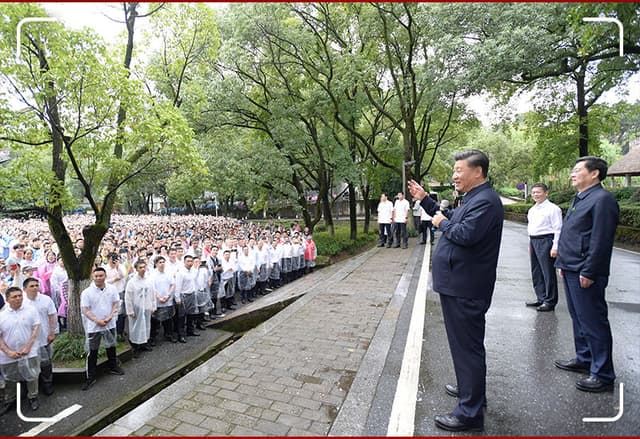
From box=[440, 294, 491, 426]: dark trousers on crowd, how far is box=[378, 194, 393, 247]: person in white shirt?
9.54 metres

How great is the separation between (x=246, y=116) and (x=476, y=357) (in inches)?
596

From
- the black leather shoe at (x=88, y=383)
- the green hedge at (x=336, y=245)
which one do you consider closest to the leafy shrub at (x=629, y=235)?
the green hedge at (x=336, y=245)

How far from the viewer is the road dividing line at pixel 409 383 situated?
288 cm

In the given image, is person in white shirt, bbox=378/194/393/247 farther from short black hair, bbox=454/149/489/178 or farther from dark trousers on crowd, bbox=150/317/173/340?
short black hair, bbox=454/149/489/178

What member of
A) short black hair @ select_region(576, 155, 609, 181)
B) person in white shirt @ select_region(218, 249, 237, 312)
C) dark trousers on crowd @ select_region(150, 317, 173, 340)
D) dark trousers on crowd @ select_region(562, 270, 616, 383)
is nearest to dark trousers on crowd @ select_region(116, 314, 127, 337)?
dark trousers on crowd @ select_region(150, 317, 173, 340)

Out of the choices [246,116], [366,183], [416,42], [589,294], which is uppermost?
[416,42]

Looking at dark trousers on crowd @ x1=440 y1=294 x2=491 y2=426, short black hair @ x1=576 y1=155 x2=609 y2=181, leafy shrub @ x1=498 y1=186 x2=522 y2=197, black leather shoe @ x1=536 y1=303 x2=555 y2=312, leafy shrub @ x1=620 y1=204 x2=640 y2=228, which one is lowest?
black leather shoe @ x1=536 y1=303 x2=555 y2=312

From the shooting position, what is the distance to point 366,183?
893 inches

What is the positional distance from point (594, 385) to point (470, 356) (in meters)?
1.42

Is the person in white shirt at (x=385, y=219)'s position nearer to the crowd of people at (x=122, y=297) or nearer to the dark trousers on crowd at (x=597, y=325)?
the crowd of people at (x=122, y=297)

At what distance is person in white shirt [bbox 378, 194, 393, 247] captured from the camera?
40.9 ft

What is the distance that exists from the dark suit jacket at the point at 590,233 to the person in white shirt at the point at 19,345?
264 inches

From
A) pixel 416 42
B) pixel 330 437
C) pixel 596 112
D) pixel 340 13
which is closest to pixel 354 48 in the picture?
pixel 340 13

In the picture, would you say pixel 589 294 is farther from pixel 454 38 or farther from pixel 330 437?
pixel 454 38
